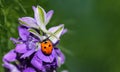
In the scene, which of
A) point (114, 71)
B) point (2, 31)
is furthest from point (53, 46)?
point (114, 71)

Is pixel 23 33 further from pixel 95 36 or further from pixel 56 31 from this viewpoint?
pixel 95 36

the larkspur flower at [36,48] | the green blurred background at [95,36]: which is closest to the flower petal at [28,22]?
the larkspur flower at [36,48]

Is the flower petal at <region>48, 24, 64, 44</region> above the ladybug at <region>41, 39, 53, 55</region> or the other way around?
above

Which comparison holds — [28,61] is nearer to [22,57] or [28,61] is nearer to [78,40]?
[22,57]

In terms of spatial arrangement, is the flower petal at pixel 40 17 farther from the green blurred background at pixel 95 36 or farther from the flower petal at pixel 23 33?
the green blurred background at pixel 95 36

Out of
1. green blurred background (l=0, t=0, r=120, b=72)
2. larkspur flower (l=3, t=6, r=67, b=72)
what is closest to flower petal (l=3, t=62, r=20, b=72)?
larkspur flower (l=3, t=6, r=67, b=72)

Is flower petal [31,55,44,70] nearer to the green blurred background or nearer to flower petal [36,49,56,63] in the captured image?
flower petal [36,49,56,63]

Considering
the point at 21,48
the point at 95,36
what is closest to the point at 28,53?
the point at 21,48
